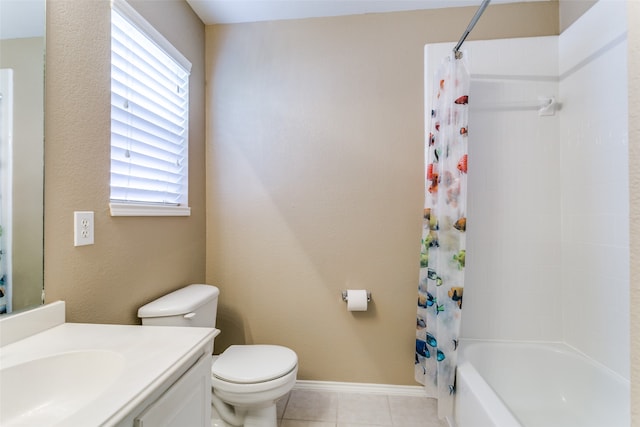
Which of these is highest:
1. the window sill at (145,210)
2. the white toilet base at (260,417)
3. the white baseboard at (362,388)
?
the window sill at (145,210)

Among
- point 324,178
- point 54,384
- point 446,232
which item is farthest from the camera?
point 324,178

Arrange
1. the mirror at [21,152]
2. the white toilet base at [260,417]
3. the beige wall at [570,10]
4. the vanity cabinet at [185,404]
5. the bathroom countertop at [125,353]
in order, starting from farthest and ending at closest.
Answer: the beige wall at [570,10], the white toilet base at [260,417], the mirror at [21,152], the vanity cabinet at [185,404], the bathroom countertop at [125,353]

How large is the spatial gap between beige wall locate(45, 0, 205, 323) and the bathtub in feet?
5.18

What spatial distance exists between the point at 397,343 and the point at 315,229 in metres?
0.89

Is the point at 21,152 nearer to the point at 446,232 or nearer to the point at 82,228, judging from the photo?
the point at 82,228

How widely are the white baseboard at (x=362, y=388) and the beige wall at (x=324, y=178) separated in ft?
0.14

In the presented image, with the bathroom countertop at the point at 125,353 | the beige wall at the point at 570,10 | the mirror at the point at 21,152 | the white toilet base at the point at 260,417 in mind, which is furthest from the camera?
the beige wall at the point at 570,10

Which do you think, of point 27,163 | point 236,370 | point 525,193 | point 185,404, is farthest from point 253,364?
point 525,193

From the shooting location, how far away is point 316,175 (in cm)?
184

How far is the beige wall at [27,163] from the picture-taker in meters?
0.86

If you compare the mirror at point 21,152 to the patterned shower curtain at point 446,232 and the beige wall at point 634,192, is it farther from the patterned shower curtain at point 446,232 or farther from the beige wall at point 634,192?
the patterned shower curtain at point 446,232

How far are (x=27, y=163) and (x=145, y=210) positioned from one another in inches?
19.3

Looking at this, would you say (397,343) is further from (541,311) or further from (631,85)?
(631,85)

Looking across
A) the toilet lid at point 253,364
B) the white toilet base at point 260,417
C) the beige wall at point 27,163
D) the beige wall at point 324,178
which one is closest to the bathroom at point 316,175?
the beige wall at point 324,178
